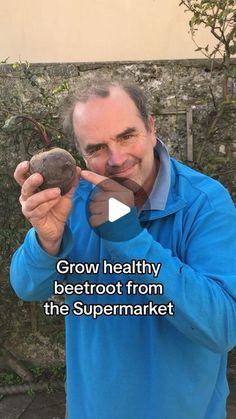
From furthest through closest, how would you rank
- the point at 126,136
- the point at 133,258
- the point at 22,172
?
the point at 126,136 → the point at 22,172 → the point at 133,258

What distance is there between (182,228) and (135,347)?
1.29 feet

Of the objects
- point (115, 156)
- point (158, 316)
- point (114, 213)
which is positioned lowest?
point (158, 316)

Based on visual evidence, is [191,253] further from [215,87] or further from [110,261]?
[215,87]

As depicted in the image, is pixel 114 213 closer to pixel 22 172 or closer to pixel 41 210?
pixel 41 210

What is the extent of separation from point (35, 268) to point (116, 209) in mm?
368

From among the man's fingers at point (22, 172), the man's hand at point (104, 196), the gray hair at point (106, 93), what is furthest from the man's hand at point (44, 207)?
the gray hair at point (106, 93)

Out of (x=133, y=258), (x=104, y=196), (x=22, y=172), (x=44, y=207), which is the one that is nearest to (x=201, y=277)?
(x=133, y=258)

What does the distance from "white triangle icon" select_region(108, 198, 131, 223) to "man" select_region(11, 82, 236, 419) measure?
0.01 m

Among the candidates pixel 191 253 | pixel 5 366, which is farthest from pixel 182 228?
pixel 5 366

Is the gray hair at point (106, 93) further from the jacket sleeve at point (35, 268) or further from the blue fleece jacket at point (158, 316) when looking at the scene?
the jacket sleeve at point (35, 268)

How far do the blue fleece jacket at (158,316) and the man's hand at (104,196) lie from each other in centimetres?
5

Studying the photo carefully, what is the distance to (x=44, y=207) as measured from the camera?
3.99 feet

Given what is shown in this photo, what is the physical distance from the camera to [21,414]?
11.5 ft

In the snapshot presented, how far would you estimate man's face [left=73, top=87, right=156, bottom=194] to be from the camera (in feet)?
4.60
